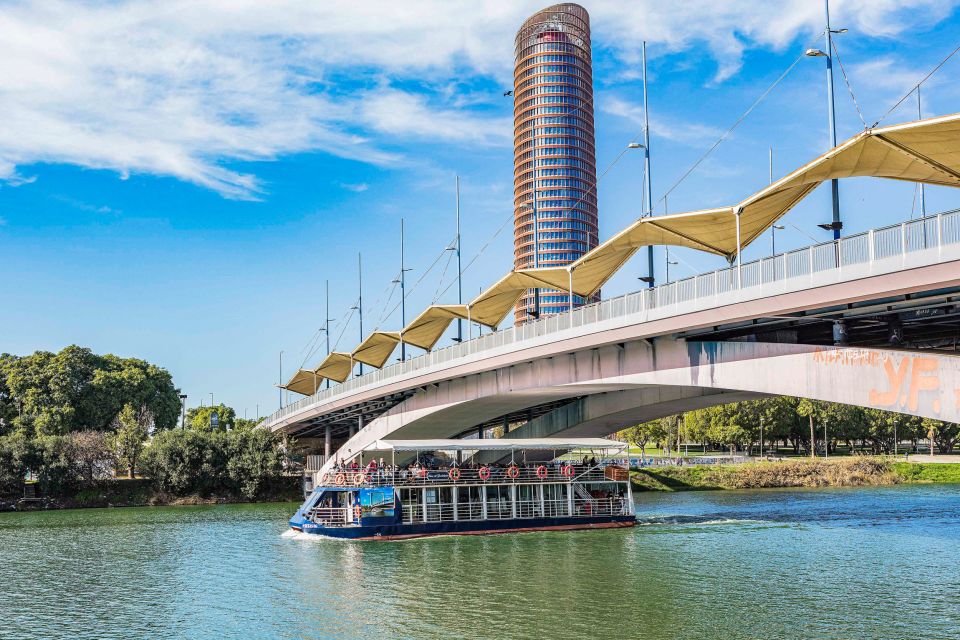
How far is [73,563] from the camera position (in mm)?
43250

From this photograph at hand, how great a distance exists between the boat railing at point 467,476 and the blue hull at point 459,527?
209cm

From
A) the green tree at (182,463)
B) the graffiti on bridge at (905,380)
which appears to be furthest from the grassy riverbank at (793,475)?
the graffiti on bridge at (905,380)

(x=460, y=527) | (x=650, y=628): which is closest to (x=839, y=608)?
(x=650, y=628)

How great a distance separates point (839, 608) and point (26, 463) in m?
67.5

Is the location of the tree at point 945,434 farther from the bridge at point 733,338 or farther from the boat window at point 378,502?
the boat window at point 378,502

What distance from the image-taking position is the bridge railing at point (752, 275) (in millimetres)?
30000

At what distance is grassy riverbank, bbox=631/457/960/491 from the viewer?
3639 inches

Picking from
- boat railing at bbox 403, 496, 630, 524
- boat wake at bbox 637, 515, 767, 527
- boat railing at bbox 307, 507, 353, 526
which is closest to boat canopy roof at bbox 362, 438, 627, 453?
boat railing at bbox 403, 496, 630, 524

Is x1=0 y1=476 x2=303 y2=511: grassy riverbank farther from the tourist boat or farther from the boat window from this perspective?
the boat window

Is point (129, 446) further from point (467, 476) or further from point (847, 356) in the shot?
point (847, 356)

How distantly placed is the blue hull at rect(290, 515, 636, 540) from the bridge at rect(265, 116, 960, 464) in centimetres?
659

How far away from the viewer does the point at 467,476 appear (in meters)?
53.7

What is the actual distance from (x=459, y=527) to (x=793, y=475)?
171 ft

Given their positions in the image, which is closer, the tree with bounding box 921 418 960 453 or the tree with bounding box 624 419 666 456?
the tree with bounding box 921 418 960 453
